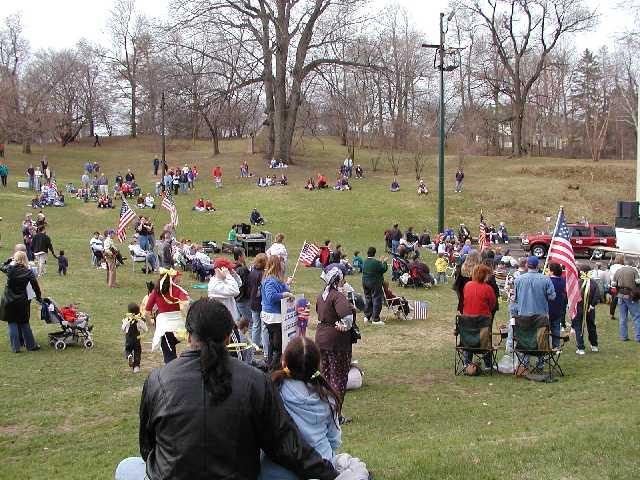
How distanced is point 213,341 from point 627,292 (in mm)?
11097

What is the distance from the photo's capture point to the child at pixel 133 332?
10367 millimetres

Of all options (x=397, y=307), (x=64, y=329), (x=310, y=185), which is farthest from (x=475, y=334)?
(x=310, y=185)

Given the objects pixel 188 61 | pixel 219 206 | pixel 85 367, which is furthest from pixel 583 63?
pixel 85 367

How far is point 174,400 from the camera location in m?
3.40

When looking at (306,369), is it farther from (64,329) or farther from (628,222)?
(628,222)

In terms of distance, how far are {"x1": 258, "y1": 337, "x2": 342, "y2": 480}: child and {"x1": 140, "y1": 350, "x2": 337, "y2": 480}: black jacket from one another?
900 mm

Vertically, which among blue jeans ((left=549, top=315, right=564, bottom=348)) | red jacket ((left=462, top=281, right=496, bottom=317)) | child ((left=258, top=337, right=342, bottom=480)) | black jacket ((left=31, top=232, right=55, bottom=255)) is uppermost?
child ((left=258, top=337, right=342, bottom=480))

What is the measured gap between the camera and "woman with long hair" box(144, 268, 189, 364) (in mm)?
9531

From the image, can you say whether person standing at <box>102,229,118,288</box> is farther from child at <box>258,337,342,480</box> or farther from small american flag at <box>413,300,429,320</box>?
child at <box>258,337,342,480</box>

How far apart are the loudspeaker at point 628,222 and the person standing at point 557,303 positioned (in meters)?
17.3

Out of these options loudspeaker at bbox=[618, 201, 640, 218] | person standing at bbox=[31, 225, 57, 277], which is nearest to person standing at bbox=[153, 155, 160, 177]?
person standing at bbox=[31, 225, 57, 277]

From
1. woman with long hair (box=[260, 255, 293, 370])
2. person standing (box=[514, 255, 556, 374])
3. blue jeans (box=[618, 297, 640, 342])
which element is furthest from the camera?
blue jeans (box=[618, 297, 640, 342])

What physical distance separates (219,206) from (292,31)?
14.2 m

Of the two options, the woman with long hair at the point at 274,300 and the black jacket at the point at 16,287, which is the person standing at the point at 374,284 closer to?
the woman with long hair at the point at 274,300
